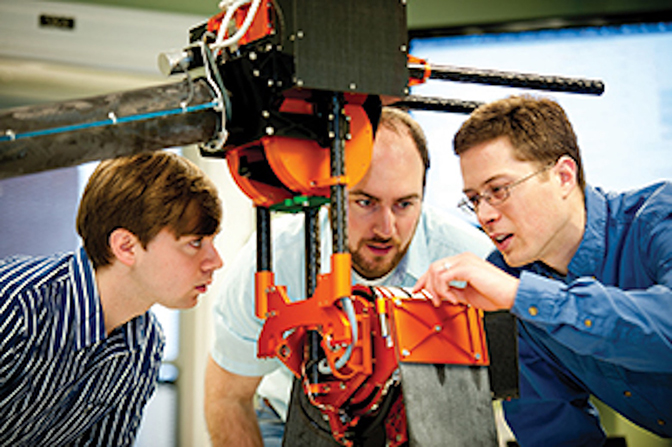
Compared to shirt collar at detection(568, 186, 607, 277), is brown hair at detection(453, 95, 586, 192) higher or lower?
higher

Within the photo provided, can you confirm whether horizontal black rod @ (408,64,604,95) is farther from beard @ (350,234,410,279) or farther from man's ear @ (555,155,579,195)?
beard @ (350,234,410,279)

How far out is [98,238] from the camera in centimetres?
183

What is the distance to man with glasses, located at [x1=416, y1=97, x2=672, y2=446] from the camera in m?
1.56

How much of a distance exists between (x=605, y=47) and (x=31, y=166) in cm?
273

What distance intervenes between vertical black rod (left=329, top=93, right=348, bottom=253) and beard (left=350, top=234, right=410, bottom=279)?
0.64 metres

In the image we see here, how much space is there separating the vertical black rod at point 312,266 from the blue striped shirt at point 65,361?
2.04ft

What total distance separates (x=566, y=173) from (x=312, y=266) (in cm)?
70

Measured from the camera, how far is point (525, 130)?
67.1 inches

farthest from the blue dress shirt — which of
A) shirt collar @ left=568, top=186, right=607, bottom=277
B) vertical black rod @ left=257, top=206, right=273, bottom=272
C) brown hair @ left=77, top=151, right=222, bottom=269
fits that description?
brown hair @ left=77, top=151, right=222, bottom=269

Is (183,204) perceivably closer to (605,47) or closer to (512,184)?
(512,184)

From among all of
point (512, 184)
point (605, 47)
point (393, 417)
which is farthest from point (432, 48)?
point (393, 417)

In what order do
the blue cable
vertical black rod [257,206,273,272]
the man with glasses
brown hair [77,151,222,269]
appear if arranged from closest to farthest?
the blue cable < vertical black rod [257,206,273,272] < the man with glasses < brown hair [77,151,222,269]

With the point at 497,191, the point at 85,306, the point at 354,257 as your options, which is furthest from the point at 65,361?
the point at 497,191

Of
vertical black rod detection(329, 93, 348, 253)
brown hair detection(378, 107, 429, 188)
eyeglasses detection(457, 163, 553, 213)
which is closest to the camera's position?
vertical black rod detection(329, 93, 348, 253)
